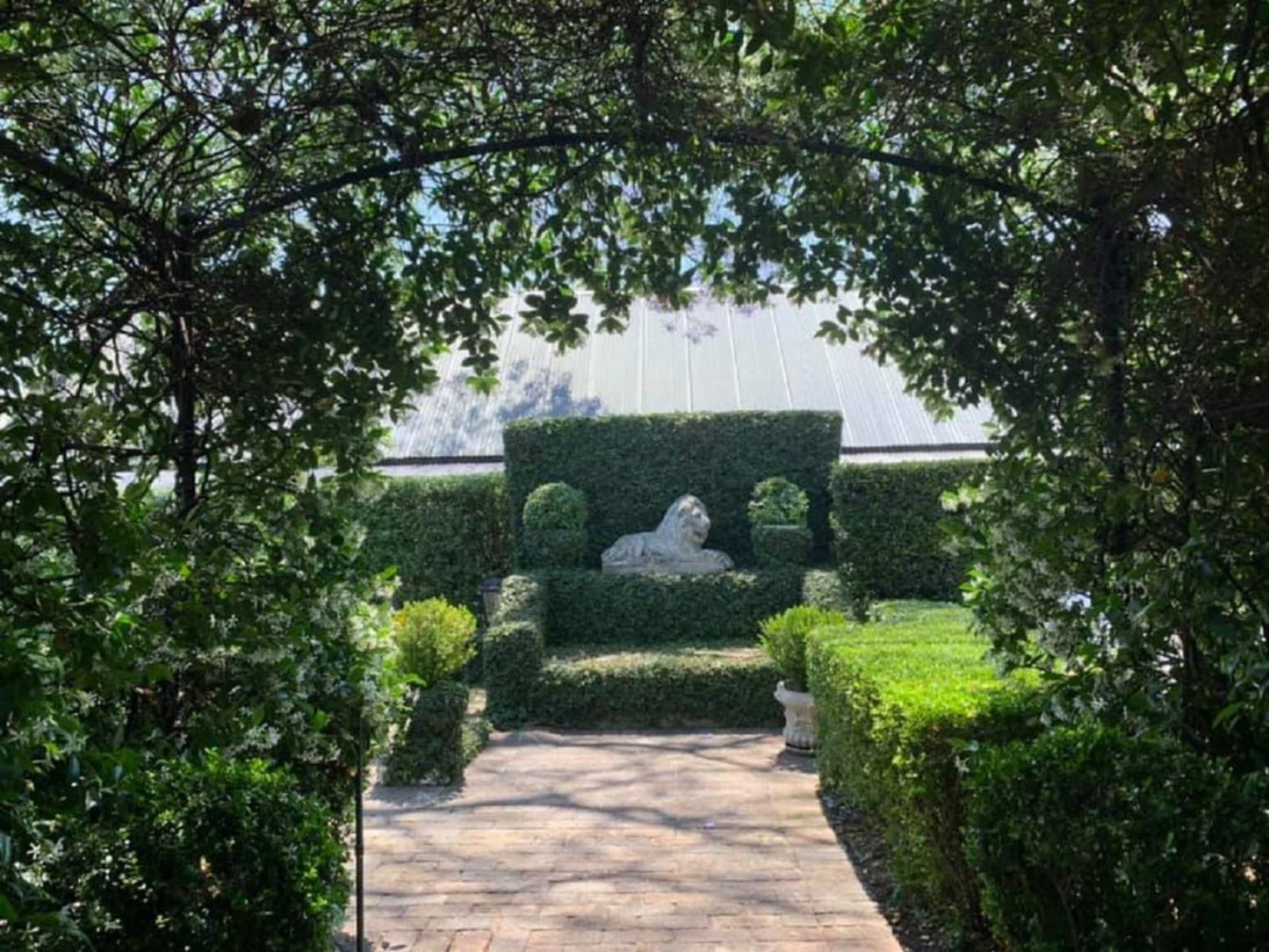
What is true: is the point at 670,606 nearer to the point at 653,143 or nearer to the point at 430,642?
the point at 430,642

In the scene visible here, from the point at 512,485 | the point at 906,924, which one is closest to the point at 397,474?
the point at 512,485

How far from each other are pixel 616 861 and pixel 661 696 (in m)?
4.37

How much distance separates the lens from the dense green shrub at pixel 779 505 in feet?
41.5

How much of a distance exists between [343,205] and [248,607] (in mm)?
1581

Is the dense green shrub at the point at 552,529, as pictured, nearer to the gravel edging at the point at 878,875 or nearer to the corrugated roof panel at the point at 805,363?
the corrugated roof panel at the point at 805,363

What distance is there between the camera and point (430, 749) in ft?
25.1

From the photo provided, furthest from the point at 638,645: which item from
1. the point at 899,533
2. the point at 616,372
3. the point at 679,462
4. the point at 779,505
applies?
the point at 616,372

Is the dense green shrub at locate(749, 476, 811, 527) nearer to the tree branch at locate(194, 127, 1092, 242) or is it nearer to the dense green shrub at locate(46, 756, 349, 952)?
the tree branch at locate(194, 127, 1092, 242)

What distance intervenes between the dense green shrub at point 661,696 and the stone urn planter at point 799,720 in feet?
4.17

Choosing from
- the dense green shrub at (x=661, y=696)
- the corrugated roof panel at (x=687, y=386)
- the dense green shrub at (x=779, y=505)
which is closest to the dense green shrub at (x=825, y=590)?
the dense green shrub at (x=779, y=505)

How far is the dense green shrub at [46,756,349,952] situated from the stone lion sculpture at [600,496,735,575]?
982cm

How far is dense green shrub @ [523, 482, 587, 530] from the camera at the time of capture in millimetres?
12469

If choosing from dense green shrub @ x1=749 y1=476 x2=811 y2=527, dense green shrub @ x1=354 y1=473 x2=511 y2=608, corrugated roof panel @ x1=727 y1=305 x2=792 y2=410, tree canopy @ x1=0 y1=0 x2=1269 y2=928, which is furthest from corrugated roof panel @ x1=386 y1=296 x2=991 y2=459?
tree canopy @ x1=0 y1=0 x2=1269 y2=928

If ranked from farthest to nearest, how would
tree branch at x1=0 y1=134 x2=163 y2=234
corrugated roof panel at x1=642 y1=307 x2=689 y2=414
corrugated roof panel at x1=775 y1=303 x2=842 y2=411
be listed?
corrugated roof panel at x1=642 y1=307 x2=689 y2=414
corrugated roof panel at x1=775 y1=303 x2=842 y2=411
tree branch at x1=0 y1=134 x2=163 y2=234
